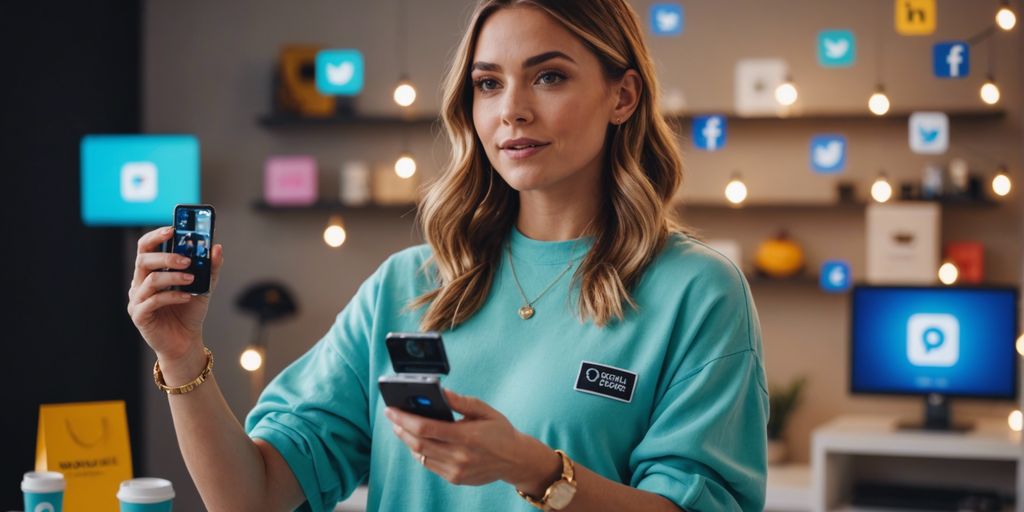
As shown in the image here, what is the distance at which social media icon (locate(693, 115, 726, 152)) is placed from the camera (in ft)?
15.0

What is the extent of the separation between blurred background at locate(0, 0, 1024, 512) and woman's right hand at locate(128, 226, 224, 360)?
2.91m

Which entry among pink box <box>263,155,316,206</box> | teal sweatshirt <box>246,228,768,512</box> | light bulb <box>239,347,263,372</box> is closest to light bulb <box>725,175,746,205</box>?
pink box <box>263,155,316,206</box>

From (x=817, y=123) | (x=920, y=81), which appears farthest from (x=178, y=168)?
(x=920, y=81)

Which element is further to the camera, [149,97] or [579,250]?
[149,97]

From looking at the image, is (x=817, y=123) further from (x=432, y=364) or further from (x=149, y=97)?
(x=432, y=364)

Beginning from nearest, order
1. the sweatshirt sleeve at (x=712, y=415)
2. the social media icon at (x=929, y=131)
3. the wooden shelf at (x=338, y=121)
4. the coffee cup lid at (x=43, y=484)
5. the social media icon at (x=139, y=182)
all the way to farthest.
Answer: the sweatshirt sleeve at (x=712, y=415), the coffee cup lid at (x=43, y=484), the social media icon at (x=929, y=131), the social media icon at (x=139, y=182), the wooden shelf at (x=338, y=121)

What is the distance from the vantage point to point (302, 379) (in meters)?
1.61

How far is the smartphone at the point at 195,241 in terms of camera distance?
137 cm

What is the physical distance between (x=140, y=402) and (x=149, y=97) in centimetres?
137

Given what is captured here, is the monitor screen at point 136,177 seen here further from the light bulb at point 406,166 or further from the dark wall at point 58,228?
the light bulb at point 406,166

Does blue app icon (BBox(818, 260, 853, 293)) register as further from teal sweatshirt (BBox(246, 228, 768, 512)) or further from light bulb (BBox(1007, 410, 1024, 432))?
teal sweatshirt (BBox(246, 228, 768, 512))

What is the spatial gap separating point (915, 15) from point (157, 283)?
3.36 m

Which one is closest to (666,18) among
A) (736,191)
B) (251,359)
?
(736,191)

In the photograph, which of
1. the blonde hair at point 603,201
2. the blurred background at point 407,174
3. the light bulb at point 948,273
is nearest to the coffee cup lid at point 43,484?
the blonde hair at point 603,201
